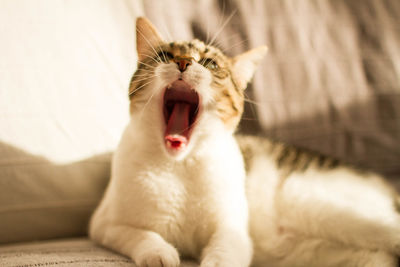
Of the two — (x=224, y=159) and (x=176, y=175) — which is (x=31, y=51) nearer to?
(x=176, y=175)

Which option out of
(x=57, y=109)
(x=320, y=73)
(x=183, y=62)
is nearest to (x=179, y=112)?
(x=183, y=62)

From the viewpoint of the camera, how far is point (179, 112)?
105 centimetres

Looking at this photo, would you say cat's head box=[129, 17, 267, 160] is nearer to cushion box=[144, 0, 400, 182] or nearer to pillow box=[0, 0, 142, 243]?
pillow box=[0, 0, 142, 243]

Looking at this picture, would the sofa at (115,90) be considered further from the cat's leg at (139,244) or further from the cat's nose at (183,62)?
the cat's nose at (183,62)

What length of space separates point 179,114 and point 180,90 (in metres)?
0.08

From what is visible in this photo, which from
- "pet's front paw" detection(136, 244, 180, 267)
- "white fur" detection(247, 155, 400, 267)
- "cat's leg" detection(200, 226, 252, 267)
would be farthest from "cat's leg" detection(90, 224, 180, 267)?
"white fur" detection(247, 155, 400, 267)

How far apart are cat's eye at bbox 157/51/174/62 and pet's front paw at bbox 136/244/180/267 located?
607 millimetres

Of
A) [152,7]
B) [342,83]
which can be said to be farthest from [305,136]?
[152,7]

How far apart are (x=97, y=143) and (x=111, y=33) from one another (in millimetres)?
504

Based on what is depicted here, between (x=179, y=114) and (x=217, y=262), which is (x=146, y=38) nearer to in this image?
(x=179, y=114)

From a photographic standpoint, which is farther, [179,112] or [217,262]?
[179,112]

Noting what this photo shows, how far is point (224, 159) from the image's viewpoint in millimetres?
1106

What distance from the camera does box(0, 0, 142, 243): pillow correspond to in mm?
1175

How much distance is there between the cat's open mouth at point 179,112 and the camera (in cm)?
100
